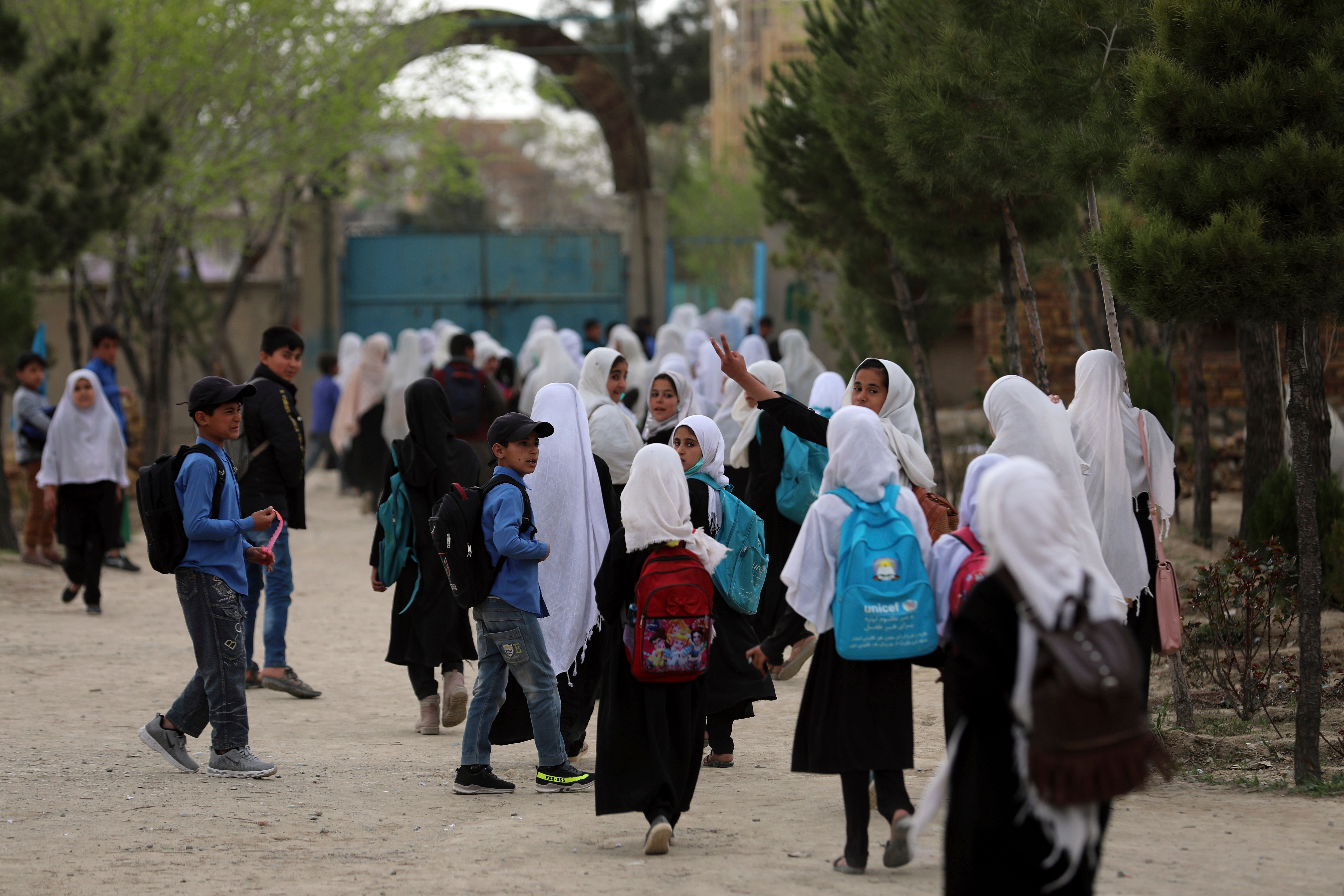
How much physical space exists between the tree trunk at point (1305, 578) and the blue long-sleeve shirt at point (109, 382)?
814 centimetres

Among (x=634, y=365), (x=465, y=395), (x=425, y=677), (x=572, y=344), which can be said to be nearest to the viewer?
(x=425, y=677)

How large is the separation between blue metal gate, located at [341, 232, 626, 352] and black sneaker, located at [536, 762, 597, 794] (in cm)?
1747

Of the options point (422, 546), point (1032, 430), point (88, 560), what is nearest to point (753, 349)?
point (88, 560)

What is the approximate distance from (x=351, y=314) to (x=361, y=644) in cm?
1449

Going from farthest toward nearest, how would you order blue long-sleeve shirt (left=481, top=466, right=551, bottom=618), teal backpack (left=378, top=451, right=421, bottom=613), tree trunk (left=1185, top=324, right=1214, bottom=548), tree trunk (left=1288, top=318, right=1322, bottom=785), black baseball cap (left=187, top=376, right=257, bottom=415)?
tree trunk (left=1185, top=324, right=1214, bottom=548)
teal backpack (left=378, top=451, right=421, bottom=613)
black baseball cap (left=187, top=376, right=257, bottom=415)
tree trunk (left=1288, top=318, right=1322, bottom=785)
blue long-sleeve shirt (left=481, top=466, right=551, bottom=618)

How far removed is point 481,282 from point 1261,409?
14973 millimetres

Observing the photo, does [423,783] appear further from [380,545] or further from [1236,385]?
[1236,385]

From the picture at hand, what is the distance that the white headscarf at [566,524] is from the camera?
5852 millimetres

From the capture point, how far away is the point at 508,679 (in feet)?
18.1

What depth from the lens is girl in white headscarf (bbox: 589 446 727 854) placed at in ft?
15.3

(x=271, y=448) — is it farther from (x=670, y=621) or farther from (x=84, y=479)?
(x=84, y=479)

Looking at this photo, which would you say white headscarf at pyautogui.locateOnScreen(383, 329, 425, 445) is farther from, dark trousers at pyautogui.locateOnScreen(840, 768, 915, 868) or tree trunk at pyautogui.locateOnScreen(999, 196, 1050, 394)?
dark trousers at pyautogui.locateOnScreen(840, 768, 915, 868)

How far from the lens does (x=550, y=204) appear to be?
5862 centimetres

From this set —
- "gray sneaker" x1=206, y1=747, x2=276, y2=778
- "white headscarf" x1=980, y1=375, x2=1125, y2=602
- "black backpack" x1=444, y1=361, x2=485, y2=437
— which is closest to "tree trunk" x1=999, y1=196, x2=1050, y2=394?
"white headscarf" x1=980, y1=375, x2=1125, y2=602
